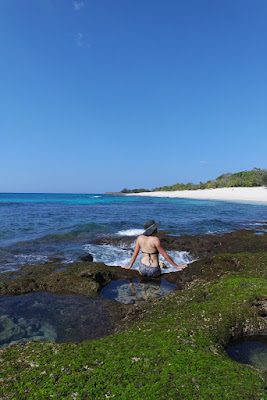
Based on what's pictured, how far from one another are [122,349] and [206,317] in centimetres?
154

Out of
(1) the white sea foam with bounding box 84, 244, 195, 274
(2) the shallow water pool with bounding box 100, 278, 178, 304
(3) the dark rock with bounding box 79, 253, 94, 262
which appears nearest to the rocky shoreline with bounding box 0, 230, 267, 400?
(2) the shallow water pool with bounding box 100, 278, 178, 304

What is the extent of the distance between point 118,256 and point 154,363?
814 cm

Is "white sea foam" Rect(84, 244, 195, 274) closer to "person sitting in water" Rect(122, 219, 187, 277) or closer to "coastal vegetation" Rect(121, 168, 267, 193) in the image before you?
"person sitting in water" Rect(122, 219, 187, 277)

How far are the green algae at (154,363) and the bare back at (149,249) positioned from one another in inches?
103

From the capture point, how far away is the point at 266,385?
244 centimetres

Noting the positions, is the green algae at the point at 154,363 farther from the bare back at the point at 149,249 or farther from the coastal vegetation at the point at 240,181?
the coastal vegetation at the point at 240,181

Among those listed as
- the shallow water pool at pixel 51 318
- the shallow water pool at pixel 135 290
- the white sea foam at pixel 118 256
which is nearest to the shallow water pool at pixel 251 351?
the shallow water pool at pixel 51 318

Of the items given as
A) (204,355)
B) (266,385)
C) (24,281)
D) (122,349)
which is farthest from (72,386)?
(24,281)

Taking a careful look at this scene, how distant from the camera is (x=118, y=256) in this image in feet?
35.1

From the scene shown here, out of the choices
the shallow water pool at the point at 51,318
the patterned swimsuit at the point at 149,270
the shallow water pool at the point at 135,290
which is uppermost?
the patterned swimsuit at the point at 149,270

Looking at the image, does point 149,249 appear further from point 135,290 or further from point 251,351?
A: point 251,351

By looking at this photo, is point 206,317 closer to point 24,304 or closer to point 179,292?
point 179,292

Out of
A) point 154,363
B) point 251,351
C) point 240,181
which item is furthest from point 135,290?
point 240,181

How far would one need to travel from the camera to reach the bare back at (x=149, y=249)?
6.66 metres
